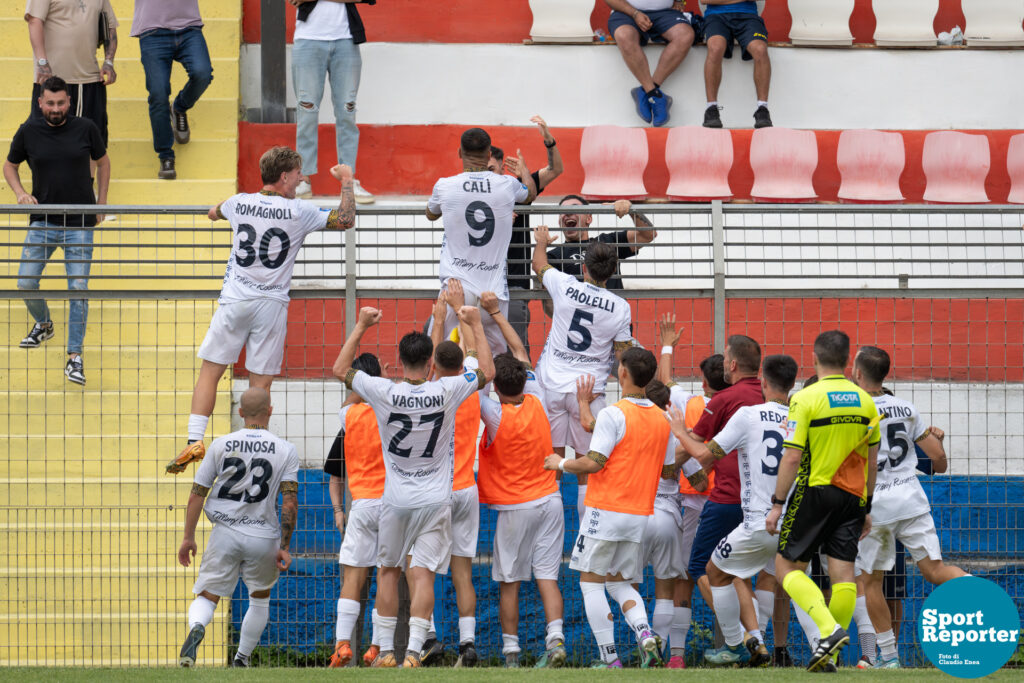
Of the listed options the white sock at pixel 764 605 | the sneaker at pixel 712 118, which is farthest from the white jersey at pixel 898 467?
the sneaker at pixel 712 118

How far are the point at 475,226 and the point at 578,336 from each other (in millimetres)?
1002

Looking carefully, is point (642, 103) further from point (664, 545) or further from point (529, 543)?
point (529, 543)

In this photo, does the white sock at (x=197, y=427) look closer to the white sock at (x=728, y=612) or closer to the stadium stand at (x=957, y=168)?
the white sock at (x=728, y=612)

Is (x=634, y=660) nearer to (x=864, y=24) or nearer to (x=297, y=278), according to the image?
(x=297, y=278)

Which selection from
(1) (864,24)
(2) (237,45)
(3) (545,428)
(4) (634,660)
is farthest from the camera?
(1) (864,24)

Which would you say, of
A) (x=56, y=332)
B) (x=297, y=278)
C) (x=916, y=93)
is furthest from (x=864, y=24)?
(x=56, y=332)

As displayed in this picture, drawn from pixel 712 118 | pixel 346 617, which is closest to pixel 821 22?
pixel 712 118

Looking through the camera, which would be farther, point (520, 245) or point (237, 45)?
point (237, 45)

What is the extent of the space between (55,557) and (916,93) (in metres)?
10.0

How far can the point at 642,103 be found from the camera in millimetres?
13297

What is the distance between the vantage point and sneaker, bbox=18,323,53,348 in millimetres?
9758

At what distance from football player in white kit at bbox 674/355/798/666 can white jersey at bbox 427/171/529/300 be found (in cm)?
173

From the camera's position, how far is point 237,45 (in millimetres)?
13055

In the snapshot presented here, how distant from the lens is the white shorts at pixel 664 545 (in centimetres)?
804
